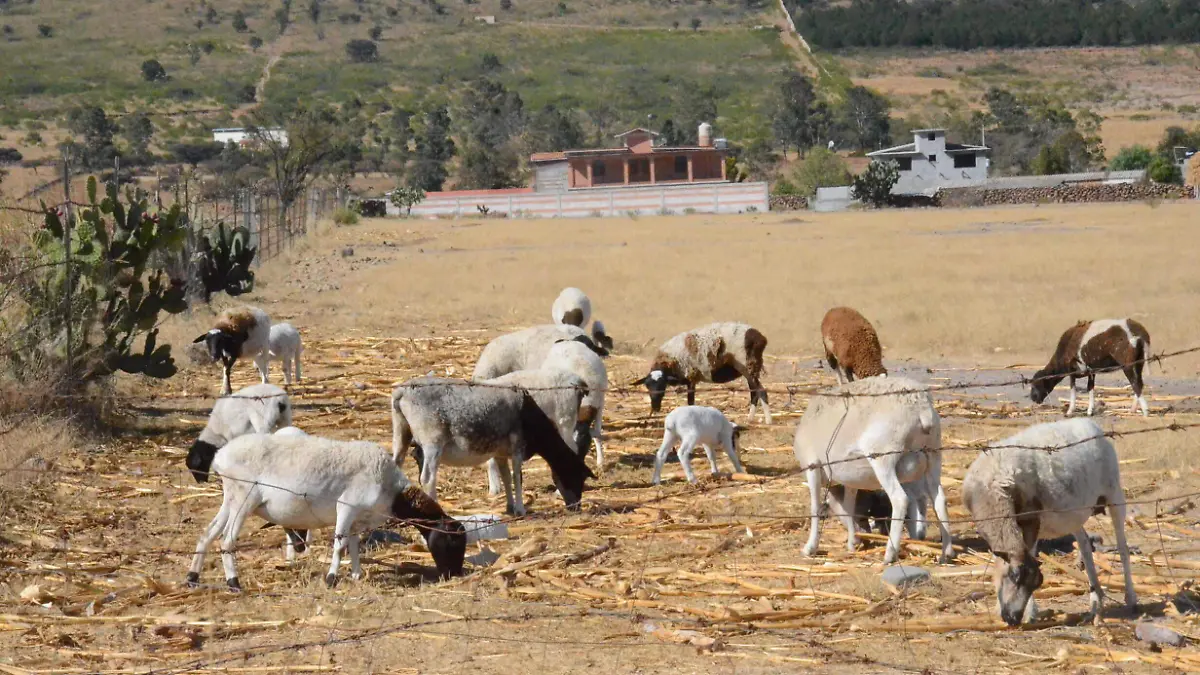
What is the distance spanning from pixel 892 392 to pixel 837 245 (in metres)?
37.4

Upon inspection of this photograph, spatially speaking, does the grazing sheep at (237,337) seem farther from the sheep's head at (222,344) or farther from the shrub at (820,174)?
the shrub at (820,174)

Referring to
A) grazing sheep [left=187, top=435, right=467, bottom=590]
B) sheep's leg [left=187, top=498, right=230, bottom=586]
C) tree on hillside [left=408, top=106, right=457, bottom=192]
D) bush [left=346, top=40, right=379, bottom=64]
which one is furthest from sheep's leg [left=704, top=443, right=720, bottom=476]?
bush [left=346, top=40, right=379, bottom=64]

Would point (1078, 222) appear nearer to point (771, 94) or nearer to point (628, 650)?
point (628, 650)

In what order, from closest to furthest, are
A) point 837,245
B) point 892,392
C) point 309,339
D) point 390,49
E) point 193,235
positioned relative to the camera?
point 892,392 < point 309,339 < point 193,235 < point 837,245 < point 390,49

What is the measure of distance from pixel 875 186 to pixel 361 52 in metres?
79.4

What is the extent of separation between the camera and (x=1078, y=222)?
57.4 meters

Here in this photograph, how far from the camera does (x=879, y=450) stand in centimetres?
1059

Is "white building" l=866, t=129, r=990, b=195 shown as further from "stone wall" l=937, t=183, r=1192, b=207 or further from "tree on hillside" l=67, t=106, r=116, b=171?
"tree on hillside" l=67, t=106, r=116, b=171

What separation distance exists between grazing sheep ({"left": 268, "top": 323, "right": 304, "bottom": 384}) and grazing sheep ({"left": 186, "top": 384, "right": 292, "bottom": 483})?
20.9 feet

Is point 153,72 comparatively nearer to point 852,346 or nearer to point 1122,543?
point 852,346

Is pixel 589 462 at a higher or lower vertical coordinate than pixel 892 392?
lower

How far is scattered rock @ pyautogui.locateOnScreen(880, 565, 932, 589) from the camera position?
9602mm

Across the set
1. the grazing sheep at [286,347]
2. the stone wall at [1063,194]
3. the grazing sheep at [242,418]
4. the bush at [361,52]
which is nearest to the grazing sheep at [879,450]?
the grazing sheep at [242,418]

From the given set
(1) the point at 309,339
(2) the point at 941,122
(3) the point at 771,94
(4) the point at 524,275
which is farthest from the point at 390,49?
(1) the point at 309,339
